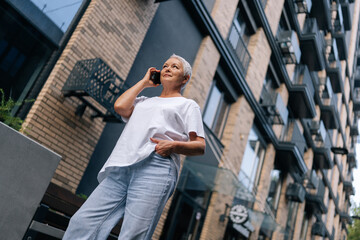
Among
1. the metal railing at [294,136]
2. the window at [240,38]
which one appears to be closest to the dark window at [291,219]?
the metal railing at [294,136]

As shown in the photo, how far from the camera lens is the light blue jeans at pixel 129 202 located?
176 cm

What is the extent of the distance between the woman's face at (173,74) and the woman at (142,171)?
0.38 ft

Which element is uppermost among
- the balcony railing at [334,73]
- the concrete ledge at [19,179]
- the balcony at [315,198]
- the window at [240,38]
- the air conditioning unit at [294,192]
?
the balcony railing at [334,73]

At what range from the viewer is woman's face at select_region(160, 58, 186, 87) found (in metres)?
2.22

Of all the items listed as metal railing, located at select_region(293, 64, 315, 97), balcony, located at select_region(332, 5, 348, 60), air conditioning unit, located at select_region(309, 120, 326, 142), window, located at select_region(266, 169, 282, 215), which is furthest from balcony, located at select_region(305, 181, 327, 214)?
balcony, located at select_region(332, 5, 348, 60)

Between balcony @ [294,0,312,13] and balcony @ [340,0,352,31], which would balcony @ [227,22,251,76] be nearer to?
balcony @ [294,0,312,13]

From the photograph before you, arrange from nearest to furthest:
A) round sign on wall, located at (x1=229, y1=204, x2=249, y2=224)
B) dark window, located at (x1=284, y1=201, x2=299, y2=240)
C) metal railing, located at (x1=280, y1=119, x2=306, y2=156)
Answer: round sign on wall, located at (x1=229, y1=204, x2=249, y2=224)
metal railing, located at (x1=280, y1=119, x2=306, y2=156)
dark window, located at (x1=284, y1=201, x2=299, y2=240)

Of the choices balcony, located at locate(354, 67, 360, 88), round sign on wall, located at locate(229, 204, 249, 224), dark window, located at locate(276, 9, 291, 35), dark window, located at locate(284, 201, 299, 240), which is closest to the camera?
round sign on wall, located at locate(229, 204, 249, 224)

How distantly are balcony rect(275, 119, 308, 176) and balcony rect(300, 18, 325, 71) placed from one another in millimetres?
3620

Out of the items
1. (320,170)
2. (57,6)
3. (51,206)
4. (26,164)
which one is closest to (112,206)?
(26,164)

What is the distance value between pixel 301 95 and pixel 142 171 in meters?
16.0

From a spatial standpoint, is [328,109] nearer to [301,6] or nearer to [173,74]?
[301,6]

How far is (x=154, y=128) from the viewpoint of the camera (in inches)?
77.7

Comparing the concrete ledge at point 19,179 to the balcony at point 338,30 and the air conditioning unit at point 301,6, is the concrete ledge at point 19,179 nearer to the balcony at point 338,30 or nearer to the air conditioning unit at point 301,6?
the air conditioning unit at point 301,6
